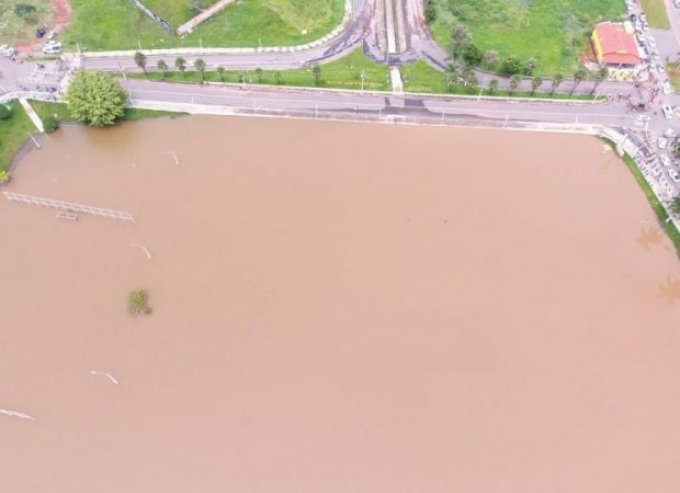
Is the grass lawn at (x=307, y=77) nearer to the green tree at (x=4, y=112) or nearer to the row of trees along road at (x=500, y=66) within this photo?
the row of trees along road at (x=500, y=66)

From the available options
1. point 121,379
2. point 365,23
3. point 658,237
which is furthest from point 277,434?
point 365,23

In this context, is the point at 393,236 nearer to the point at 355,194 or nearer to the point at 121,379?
the point at 355,194

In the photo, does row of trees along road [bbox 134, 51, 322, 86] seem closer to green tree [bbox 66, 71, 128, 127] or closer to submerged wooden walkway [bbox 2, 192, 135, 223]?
green tree [bbox 66, 71, 128, 127]

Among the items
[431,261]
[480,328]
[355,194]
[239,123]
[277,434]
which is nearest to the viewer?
[277,434]

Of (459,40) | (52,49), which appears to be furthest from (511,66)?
(52,49)

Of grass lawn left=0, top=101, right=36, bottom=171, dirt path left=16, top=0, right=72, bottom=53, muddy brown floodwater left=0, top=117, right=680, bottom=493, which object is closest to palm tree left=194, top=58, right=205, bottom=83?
muddy brown floodwater left=0, top=117, right=680, bottom=493

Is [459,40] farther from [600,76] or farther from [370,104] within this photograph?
[600,76]
